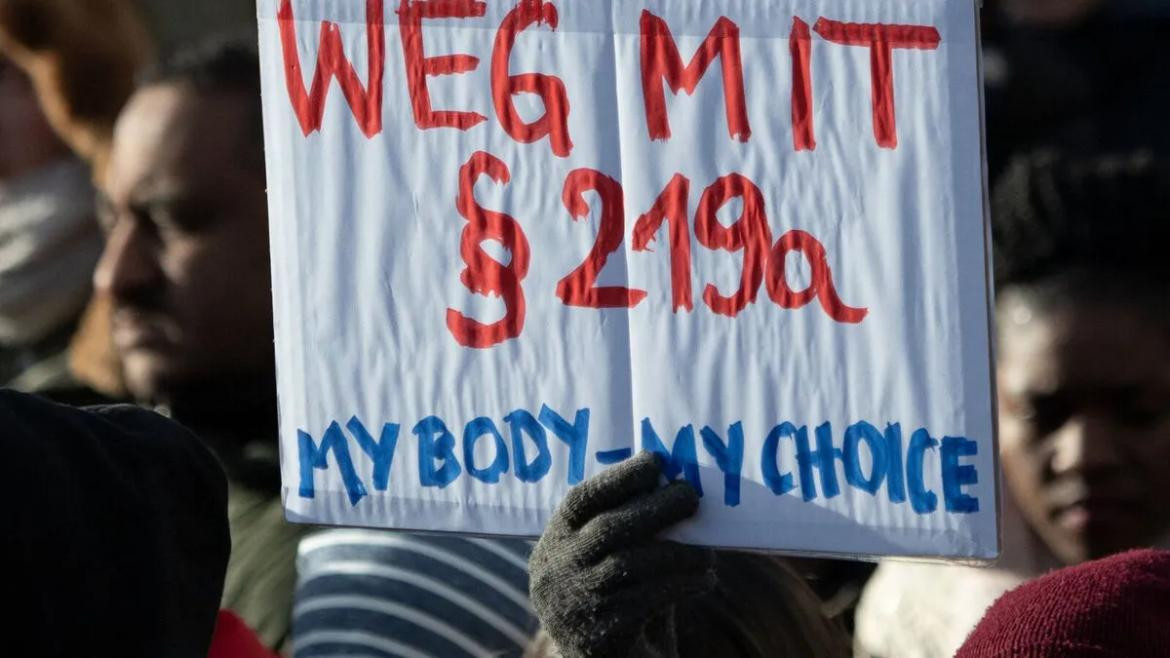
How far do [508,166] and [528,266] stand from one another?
99 millimetres

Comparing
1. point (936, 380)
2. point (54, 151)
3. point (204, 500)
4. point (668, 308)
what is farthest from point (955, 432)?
point (54, 151)

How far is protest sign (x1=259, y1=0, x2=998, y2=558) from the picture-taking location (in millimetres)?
1921

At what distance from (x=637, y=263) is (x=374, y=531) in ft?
2.86

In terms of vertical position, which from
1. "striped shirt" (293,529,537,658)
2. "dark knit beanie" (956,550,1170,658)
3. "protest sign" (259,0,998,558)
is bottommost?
"striped shirt" (293,529,537,658)

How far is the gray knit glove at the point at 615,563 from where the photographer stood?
6.22 feet

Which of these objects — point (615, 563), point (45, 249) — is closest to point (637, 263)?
point (615, 563)

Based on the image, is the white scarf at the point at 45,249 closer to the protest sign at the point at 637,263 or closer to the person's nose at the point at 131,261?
the person's nose at the point at 131,261

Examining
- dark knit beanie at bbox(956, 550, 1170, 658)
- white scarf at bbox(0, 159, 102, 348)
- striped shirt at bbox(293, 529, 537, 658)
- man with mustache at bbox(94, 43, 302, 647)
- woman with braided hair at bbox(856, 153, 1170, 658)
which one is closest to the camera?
dark knit beanie at bbox(956, 550, 1170, 658)

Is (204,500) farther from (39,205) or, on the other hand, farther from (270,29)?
(39,205)

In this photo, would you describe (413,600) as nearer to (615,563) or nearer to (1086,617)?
(615,563)

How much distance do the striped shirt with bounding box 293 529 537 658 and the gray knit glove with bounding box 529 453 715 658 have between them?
2.38 ft

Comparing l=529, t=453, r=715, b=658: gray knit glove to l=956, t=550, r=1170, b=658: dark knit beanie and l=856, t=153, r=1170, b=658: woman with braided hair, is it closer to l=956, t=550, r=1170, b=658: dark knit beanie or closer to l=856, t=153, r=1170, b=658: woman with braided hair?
l=956, t=550, r=1170, b=658: dark knit beanie

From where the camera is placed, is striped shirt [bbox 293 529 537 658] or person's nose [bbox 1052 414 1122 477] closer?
striped shirt [bbox 293 529 537 658]

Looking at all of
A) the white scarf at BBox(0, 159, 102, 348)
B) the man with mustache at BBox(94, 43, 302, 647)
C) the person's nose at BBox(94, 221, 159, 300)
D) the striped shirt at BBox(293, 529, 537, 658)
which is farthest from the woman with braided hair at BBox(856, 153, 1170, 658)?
the white scarf at BBox(0, 159, 102, 348)
